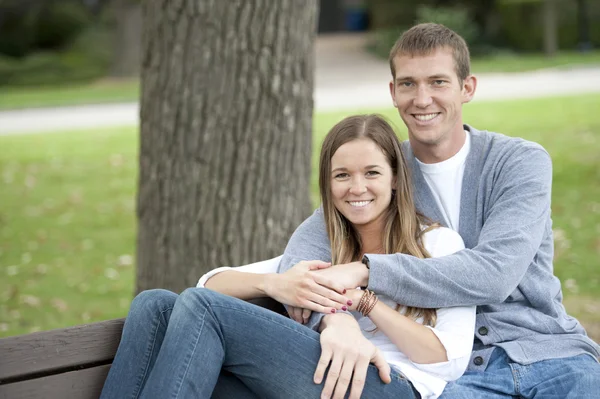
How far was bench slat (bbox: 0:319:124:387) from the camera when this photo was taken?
8.65 ft

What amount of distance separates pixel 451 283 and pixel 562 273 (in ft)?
12.1

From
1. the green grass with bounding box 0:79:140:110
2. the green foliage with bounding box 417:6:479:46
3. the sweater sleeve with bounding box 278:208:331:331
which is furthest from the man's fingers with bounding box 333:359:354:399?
the green foliage with bounding box 417:6:479:46

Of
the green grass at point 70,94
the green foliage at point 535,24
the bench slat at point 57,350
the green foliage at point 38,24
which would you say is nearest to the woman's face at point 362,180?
the bench slat at point 57,350

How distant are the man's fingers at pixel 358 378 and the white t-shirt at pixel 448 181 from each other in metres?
0.68

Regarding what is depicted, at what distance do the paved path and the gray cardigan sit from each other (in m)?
10.5

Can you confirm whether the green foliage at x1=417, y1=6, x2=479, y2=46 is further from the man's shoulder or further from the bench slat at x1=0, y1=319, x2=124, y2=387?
the bench slat at x1=0, y1=319, x2=124, y2=387

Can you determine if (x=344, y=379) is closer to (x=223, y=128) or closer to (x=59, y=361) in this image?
(x=59, y=361)

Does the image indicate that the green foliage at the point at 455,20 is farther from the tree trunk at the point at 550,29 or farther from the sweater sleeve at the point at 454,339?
the sweater sleeve at the point at 454,339

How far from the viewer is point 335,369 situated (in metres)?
2.55

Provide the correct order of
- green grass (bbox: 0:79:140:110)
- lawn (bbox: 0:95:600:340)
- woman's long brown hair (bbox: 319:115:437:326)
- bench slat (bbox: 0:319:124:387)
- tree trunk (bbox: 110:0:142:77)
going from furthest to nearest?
tree trunk (bbox: 110:0:142:77)
green grass (bbox: 0:79:140:110)
lawn (bbox: 0:95:600:340)
woman's long brown hair (bbox: 319:115:437:326)
bench slat (bbox: 0:319:124:387)

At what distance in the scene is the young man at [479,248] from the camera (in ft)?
8.88

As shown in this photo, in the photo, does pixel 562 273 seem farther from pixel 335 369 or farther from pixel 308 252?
pixel 335 369

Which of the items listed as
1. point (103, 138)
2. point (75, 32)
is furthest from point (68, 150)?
point (75, 32)

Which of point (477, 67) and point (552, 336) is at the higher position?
point (552, 336)
